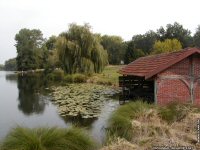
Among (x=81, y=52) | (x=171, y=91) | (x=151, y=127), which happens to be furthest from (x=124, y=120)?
(x=81, y=52)

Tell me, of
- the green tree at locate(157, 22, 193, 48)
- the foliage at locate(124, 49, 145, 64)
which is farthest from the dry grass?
the green tree at locate(157, 22, 193, 48)

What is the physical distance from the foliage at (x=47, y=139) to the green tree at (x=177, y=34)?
54.4 meters

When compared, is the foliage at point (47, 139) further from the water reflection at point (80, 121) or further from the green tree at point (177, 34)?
the green tree at point (177, 34)

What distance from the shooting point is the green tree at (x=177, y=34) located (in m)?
60.5

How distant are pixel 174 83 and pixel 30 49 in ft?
221

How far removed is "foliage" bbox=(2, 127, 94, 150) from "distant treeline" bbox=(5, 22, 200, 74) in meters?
29.0

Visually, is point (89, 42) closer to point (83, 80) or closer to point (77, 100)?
point (83, 80)

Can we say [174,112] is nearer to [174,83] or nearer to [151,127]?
[151,127]

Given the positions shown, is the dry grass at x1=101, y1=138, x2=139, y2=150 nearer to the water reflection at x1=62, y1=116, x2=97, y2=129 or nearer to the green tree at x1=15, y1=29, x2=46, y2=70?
the water reflection at x1=62, y1=116, x2=97, y2=129

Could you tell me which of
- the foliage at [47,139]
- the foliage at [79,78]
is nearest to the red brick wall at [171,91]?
the foliage at [47,139]

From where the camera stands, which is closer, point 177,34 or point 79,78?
point 79,78

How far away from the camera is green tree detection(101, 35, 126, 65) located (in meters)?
72.9

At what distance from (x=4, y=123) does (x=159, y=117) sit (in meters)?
7.79

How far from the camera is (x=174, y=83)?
15.6 metres
